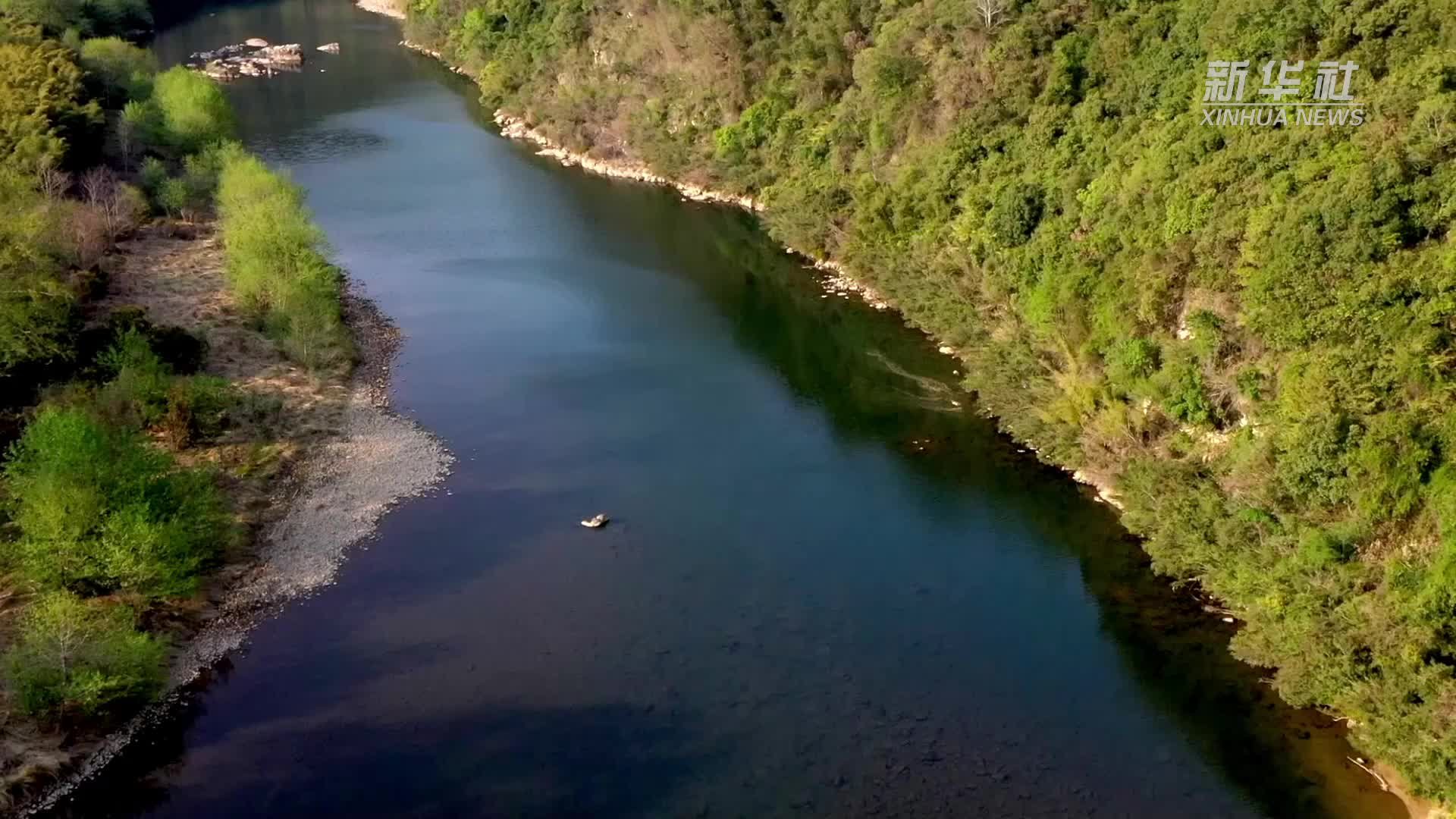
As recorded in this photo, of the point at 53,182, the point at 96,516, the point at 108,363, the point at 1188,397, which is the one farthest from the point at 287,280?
the point at 1188,397

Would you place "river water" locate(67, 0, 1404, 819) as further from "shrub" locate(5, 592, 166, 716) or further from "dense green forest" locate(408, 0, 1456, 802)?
"dense green forest" locate(408, 0, 1456, 802)

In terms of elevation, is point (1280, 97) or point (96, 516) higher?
point (1280, 97)

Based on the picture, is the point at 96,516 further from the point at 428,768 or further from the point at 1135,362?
A: the point at 1135,362

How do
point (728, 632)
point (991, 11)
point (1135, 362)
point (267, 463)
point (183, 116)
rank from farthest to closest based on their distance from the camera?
1. point (183, 116)
2. point (991, 11)
3. point (267, 463)
4. point (1135, 362)
5. point (728, 632)

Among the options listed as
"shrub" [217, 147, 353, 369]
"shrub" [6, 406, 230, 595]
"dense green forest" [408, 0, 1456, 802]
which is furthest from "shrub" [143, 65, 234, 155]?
"shrub" [6, 406, 230, 595]

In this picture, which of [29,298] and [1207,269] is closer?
[1207,269]

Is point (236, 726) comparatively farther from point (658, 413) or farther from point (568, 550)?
point (658, 413)
